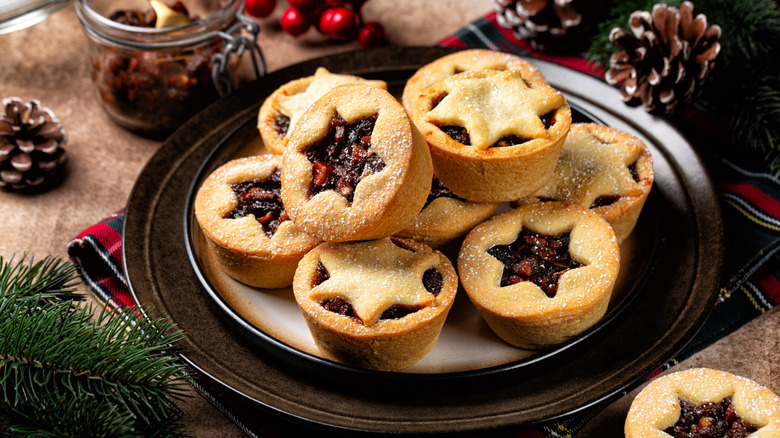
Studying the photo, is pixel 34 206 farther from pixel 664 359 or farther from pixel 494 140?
pixel 664 359

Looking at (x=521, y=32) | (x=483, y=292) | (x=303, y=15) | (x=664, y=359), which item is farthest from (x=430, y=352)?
(x=303, y=15)

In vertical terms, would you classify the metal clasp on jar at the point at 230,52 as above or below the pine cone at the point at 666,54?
Answer: below

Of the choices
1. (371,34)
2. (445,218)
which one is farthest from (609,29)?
(445,218)

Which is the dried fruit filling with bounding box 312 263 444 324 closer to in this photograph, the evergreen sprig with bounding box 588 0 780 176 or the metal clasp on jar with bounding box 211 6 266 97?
the metal clasp on jar with bounding box 211 6 266 97

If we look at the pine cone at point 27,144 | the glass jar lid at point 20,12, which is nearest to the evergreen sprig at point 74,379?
the pine cone at point 27,144

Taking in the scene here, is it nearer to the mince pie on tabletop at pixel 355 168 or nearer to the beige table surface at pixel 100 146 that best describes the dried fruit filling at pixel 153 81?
the beige table surface at pixel 100 146

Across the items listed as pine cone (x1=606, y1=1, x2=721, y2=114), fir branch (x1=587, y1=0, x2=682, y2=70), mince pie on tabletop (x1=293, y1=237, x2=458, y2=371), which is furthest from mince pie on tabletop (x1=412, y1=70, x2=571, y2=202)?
fir branch (x1=587, y1=0, x2=682, y2=70)
